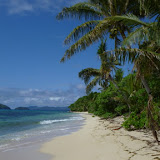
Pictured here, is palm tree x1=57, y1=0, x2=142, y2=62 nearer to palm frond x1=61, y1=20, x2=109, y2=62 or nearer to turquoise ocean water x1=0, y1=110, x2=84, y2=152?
palm frond x1=61, y1=20, x2=109, y2=62

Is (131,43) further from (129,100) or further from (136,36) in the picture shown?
(129,100)

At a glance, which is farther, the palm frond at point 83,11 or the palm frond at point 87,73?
the palm frond at point 87,73

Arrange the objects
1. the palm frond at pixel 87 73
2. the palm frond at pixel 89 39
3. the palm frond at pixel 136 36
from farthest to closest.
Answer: the palm frond at pixel 87 73 < the palm frond at pixel 89 39 < the palm frond at pixel 136 36

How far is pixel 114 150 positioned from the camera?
539 centimetres

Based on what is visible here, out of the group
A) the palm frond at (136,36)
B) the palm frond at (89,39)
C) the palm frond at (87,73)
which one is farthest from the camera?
the palm frond at (87,73)

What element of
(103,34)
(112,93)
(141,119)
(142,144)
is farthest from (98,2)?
(112,93)

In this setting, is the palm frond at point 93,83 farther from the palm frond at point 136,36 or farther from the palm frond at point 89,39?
the palm frond at point 136,36

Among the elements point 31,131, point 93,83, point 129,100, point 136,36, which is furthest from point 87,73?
point 136,36

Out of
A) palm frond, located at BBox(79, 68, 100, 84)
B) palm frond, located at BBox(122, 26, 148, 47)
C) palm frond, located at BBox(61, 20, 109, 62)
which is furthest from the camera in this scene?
A: palm frond, located at BBox(79, 68, 100, 84)

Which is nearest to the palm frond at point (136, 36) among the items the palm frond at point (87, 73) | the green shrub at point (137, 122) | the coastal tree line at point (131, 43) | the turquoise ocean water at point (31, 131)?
the coastal tree line at point (131, 43)

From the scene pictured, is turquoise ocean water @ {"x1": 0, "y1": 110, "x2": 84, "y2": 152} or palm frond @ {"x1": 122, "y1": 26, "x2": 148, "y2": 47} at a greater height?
palm frond @ {"x1": 122, "y1": 26, "x2": 148, "y2": 47}

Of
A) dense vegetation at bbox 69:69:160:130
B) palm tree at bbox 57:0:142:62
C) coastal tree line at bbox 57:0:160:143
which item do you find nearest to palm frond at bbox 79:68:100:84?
coastal tree line at bbox 57:0:160:143

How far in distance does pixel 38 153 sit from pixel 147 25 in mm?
5647

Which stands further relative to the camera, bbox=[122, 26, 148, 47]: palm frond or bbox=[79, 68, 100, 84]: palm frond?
bbox=[79, 68, 100, 84]: palm frond
